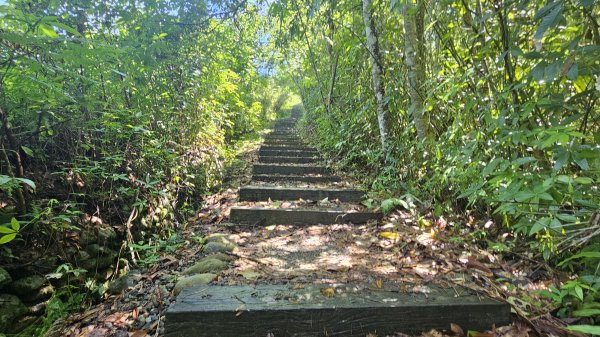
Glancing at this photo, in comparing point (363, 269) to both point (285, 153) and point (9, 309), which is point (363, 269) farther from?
point (285, 153)

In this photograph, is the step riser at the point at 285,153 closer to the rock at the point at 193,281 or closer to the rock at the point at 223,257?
the rock at the point at 223,257

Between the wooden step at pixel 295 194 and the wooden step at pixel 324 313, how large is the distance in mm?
1965

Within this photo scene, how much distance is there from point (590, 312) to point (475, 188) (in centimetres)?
76

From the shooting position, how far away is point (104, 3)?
9.69 feet

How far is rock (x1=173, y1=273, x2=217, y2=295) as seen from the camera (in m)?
1.83

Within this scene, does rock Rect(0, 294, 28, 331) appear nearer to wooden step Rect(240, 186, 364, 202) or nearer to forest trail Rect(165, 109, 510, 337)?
forest trail Rect(165, 109, 510, 337)

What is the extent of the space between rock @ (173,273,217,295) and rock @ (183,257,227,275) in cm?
12

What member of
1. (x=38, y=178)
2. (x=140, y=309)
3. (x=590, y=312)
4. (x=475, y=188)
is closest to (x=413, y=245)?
(x=475, y=188)

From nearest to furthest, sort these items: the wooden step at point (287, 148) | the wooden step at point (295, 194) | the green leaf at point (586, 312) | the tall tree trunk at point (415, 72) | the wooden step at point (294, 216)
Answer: the green leaf at point (586, 312)
the tall tree trunk at point (415, 72)
the wooden step at point (294, 216)
the wooden step at point (295, 194)
the wooden step at point (287, 148)

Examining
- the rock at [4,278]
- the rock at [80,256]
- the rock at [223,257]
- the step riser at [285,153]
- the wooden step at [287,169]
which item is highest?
the step riser at [285,153]

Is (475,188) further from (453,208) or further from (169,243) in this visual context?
(169,243)

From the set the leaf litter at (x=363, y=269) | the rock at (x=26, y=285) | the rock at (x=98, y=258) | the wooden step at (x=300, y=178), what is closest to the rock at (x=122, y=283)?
the leaf litter at (x=363, y=269)

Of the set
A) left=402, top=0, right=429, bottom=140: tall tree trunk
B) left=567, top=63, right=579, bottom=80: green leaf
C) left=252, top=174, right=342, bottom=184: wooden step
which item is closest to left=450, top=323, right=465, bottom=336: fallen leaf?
left=567, top=63, right=579, bottom=80: green leaf

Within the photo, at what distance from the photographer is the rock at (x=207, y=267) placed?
6.73 feet
